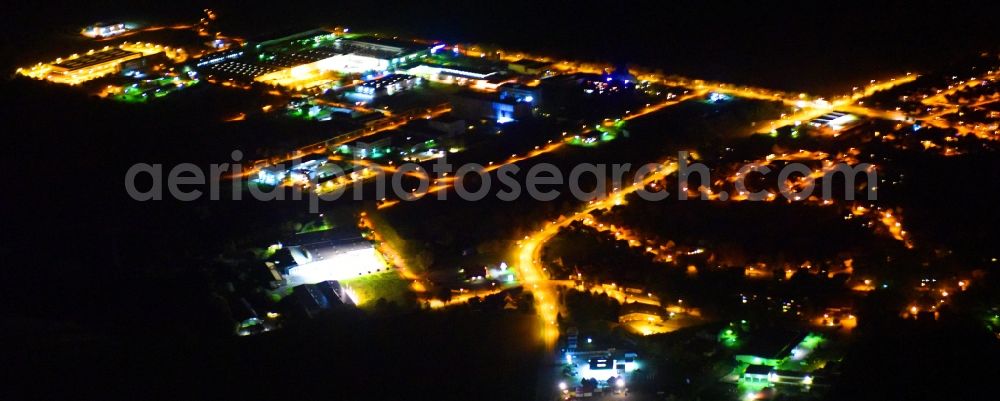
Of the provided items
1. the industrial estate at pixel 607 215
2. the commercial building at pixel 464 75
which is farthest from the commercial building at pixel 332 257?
the commercial building at pixel 464 75

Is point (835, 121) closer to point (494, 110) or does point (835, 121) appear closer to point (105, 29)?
point (494, 110)

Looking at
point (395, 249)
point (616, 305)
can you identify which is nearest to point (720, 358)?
point (616, 305)

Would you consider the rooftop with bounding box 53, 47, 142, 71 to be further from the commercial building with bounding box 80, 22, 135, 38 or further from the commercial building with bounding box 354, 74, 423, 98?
the commercial building with bounding box 354, 74, 423, 98

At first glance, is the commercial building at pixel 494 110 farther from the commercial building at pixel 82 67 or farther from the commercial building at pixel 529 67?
the commercial building at pixel 82 67

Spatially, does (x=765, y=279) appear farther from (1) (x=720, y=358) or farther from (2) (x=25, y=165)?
(2) (x=25, y=165)

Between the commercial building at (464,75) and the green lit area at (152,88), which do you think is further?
the green lit area at (152,88)

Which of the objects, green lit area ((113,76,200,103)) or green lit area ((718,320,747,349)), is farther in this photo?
green lit area ((113,76,200,103))

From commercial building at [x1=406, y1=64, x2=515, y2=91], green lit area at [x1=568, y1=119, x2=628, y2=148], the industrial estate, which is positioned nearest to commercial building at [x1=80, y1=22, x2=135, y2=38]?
the industrial estate

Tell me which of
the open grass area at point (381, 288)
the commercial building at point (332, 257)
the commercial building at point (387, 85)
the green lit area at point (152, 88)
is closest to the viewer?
the open grass area at point (381, 288)
